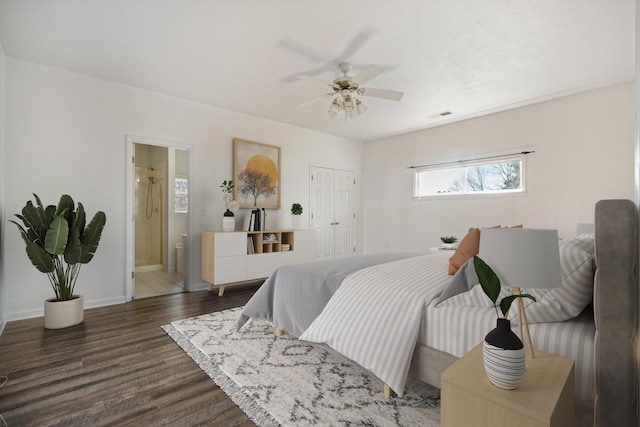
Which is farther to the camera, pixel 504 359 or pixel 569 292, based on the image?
pixel 569 292

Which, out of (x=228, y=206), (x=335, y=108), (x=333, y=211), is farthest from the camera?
(x=333, y=211)

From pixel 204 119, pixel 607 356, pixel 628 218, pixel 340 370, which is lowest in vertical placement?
pixel 340 370

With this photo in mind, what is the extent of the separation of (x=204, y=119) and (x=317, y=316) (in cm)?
347

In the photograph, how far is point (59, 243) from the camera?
273 cm

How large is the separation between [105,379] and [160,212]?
4.71m

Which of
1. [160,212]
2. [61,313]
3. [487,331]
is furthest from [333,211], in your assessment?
[487,331]

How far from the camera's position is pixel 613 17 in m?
2.45

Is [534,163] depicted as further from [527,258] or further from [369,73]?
[527,258]

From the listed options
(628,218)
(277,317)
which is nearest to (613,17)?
(628,218)

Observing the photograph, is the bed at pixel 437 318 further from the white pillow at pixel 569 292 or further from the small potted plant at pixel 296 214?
the small potted plant at pixel 296 214

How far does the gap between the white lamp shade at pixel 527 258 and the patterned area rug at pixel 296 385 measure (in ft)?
3.01

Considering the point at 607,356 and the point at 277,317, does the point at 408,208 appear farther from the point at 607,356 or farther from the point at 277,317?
the point at 607,356

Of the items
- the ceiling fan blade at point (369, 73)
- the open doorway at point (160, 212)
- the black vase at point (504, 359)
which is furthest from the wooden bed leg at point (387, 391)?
the open doorway at point (160, 212)

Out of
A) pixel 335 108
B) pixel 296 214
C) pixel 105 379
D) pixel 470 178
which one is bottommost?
pixel 105 379
